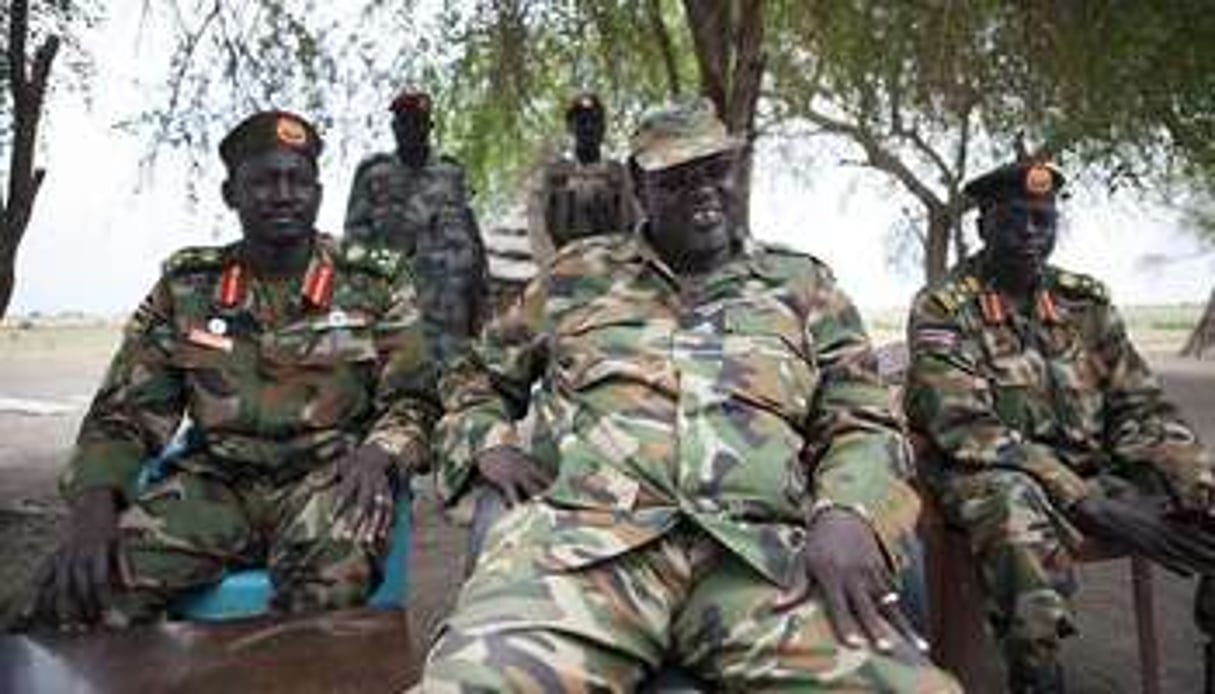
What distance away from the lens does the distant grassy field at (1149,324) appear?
58.1ft

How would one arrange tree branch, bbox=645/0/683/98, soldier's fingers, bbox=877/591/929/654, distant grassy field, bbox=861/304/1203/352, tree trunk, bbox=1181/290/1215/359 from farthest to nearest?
distant grassy field, bbox=861/304/1203/352 < tree trunk, bbox=1181/290/1215/359 < tree branch, bbox=645/0/683/98 < soldier's fingers, bbox=877/591/929/654

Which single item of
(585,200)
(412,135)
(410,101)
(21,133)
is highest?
(410,101)

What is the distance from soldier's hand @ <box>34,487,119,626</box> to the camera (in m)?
3.21

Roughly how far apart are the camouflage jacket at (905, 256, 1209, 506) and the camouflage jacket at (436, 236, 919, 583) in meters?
0.70

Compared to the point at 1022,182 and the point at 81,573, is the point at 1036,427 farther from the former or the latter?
the point at 81,573

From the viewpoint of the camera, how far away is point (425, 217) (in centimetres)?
730

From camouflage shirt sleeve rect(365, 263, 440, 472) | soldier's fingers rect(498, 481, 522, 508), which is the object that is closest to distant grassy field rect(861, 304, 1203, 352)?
camouflage shirt sleeve rect(365, 263, 440, 472)

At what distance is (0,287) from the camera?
16.0 ft

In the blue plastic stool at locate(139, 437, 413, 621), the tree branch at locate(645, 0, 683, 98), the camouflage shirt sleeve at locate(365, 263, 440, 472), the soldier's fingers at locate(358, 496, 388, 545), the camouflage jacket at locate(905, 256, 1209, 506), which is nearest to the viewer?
the soldier's fingers at locate(358, 496, 388, 545)

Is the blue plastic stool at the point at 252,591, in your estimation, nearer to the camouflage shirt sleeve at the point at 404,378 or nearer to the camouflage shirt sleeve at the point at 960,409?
the camouflage shirt sleeve at the point at 404,378

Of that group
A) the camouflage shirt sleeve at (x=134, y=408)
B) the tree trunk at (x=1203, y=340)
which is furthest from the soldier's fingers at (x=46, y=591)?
the tree trunk at (x=1203, y=340)

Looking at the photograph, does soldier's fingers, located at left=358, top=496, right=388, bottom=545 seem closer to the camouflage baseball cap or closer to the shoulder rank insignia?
the camouflage baseball cap

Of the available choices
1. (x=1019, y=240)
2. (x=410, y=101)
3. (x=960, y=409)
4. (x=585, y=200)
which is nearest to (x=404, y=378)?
(x=960, y=409)

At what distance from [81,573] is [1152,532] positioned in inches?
96.0
